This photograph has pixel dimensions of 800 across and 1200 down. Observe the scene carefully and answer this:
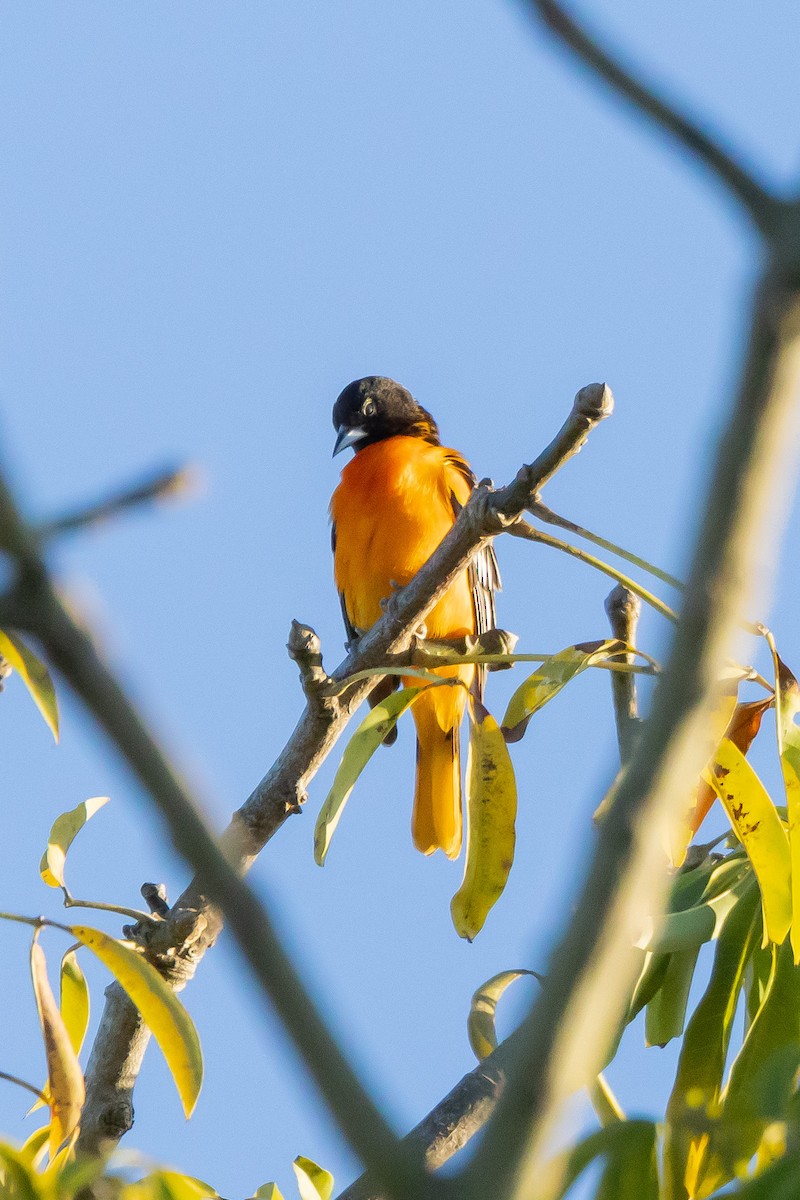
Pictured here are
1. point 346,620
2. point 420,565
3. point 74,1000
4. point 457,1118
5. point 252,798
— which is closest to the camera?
point 74,1000

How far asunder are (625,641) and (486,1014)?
2.23 feet

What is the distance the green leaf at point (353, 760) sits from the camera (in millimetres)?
2312

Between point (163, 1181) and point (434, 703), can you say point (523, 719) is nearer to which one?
point (163, 1181)

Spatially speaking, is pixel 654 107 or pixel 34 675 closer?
pixel 654 107

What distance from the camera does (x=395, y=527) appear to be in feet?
18.7

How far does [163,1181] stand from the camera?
62.2 inches

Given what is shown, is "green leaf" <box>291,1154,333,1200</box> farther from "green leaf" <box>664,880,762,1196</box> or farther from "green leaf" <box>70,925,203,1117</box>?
"green leaf" <box>664,880,762,1196</box>

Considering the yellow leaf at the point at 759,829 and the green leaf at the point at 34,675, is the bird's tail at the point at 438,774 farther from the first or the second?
the green leaf at the point at 34,675

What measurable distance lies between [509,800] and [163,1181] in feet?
3.17

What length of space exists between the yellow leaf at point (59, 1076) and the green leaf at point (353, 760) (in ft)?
1.72

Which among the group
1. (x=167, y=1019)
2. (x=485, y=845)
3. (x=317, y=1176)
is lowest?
(x=317, y=1176)

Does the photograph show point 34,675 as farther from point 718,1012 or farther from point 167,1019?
point 718,1012

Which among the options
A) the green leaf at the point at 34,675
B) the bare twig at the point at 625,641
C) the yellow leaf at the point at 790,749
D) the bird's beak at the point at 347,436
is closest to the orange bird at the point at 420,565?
the bird's beak at the point at 347,436

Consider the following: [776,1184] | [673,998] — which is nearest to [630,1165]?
[776,1184]
